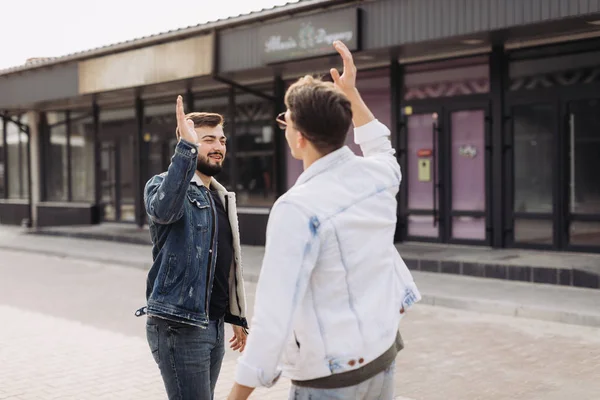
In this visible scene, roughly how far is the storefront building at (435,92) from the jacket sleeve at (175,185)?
26.8 feet

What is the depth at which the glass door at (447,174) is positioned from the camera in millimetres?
13469

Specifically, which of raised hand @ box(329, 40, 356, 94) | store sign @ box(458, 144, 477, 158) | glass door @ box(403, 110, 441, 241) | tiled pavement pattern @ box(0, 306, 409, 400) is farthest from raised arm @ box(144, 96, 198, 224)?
glass door @ box(403, 110, 441, 241)

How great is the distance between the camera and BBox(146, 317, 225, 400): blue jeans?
326 centimetres

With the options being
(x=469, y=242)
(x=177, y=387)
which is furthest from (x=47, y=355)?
(x=469, y=242)

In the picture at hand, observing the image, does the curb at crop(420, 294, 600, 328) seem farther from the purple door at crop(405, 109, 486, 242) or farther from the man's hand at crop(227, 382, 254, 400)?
the man's hand at crop(227, 382, 254, 400)

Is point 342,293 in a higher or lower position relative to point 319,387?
higher

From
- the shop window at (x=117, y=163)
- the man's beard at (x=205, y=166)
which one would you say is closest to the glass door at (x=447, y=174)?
the shop window at (x=117, y=163)

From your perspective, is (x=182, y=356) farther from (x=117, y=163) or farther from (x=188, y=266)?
(x=117, y=163)

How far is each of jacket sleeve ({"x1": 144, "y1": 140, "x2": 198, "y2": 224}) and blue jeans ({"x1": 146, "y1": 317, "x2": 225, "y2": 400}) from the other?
46 cm

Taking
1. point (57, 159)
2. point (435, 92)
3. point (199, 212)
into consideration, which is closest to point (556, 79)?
point (435, 92)

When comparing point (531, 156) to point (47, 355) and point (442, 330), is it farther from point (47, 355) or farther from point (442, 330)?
point (47, 355)

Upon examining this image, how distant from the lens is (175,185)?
3154mm

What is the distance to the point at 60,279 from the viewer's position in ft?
41.8

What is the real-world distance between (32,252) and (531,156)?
10634mm
